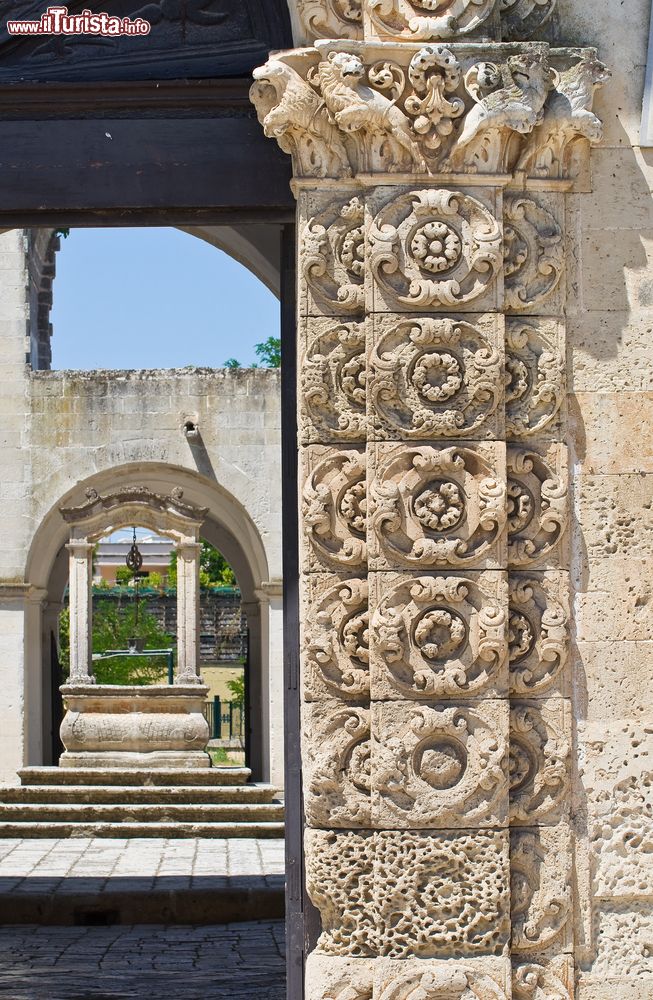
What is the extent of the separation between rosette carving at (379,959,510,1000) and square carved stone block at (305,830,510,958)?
5cm

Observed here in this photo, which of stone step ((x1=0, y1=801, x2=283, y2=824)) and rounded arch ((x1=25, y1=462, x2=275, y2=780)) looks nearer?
stone step ((x1=0, y1=801, x2=283, y2=824))

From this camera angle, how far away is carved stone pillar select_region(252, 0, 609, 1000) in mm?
4293

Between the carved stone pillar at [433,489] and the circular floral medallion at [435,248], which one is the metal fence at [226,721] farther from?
the circular floral medallion at [435,248]

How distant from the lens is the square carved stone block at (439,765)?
428 centimetres

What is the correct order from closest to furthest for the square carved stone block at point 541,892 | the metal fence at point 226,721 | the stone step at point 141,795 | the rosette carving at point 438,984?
the rosette carving at point 438,984 → the square carved stone block at point 541,892 → the stone step at point 141,795 → the metal fence at point 226,721

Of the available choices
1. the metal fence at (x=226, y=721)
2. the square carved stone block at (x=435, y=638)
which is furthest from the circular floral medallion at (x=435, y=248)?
the metal fence at (x=226, y=721)

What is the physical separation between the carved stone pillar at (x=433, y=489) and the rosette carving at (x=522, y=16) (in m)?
0.04

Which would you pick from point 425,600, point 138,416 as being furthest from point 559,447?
point 138,416

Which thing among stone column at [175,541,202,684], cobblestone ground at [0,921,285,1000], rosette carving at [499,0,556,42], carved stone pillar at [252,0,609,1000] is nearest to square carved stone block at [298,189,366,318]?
carved stone pillar at [252,0,609,1000]

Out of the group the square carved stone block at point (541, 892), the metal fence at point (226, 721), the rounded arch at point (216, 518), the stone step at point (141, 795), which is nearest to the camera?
the square carved stone block at point (541, 892)

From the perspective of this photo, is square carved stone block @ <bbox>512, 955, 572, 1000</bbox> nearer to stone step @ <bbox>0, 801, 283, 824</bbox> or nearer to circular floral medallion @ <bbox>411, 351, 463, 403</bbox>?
circular floral medallion @ <bbox>411, 351, 463, 403</bbox>

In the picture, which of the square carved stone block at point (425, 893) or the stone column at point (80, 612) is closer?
the square carved stone block at point (425, 893)

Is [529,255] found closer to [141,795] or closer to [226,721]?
[141,795]

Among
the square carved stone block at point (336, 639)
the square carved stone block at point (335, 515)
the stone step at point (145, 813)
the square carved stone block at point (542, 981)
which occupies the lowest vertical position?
the stone step at point (145, 813)
